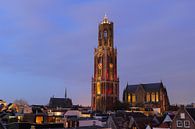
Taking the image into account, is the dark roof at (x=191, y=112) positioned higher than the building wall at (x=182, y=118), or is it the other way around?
the dark roof at (x=191, y=112)

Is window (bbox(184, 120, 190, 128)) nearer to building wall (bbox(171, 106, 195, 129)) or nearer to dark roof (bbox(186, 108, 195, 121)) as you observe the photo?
building wall (bbox(171, 106, 195, 129))

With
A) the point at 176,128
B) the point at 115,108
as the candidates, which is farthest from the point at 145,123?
the point at 115,108

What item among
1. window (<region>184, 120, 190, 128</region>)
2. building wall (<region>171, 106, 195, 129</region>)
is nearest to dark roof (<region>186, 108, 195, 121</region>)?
building wall (<region>171, 106, 195, 129</region>)

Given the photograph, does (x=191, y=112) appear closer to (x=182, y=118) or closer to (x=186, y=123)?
(x=182, y=118)

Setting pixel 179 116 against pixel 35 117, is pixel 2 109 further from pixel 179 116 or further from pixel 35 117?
pixel 179 116

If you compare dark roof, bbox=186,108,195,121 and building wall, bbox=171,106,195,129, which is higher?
dark roof, bbox=186,108,195,121

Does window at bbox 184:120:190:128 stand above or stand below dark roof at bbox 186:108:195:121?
below

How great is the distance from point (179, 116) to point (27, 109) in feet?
256

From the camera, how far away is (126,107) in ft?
623

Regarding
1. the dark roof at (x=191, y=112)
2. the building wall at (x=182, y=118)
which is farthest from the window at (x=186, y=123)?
the dark roof at (x=191, y=112)

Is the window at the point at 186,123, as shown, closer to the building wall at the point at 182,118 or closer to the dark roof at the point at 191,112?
the building wall at the point at 182,118

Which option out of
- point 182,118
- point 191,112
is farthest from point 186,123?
point 191,112

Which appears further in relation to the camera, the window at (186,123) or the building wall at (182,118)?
the window at (186,123)

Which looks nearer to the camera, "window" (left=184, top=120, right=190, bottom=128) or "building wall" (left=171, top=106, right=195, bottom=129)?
"building wall" (left=171, top=106, right=195, bottom=129)
